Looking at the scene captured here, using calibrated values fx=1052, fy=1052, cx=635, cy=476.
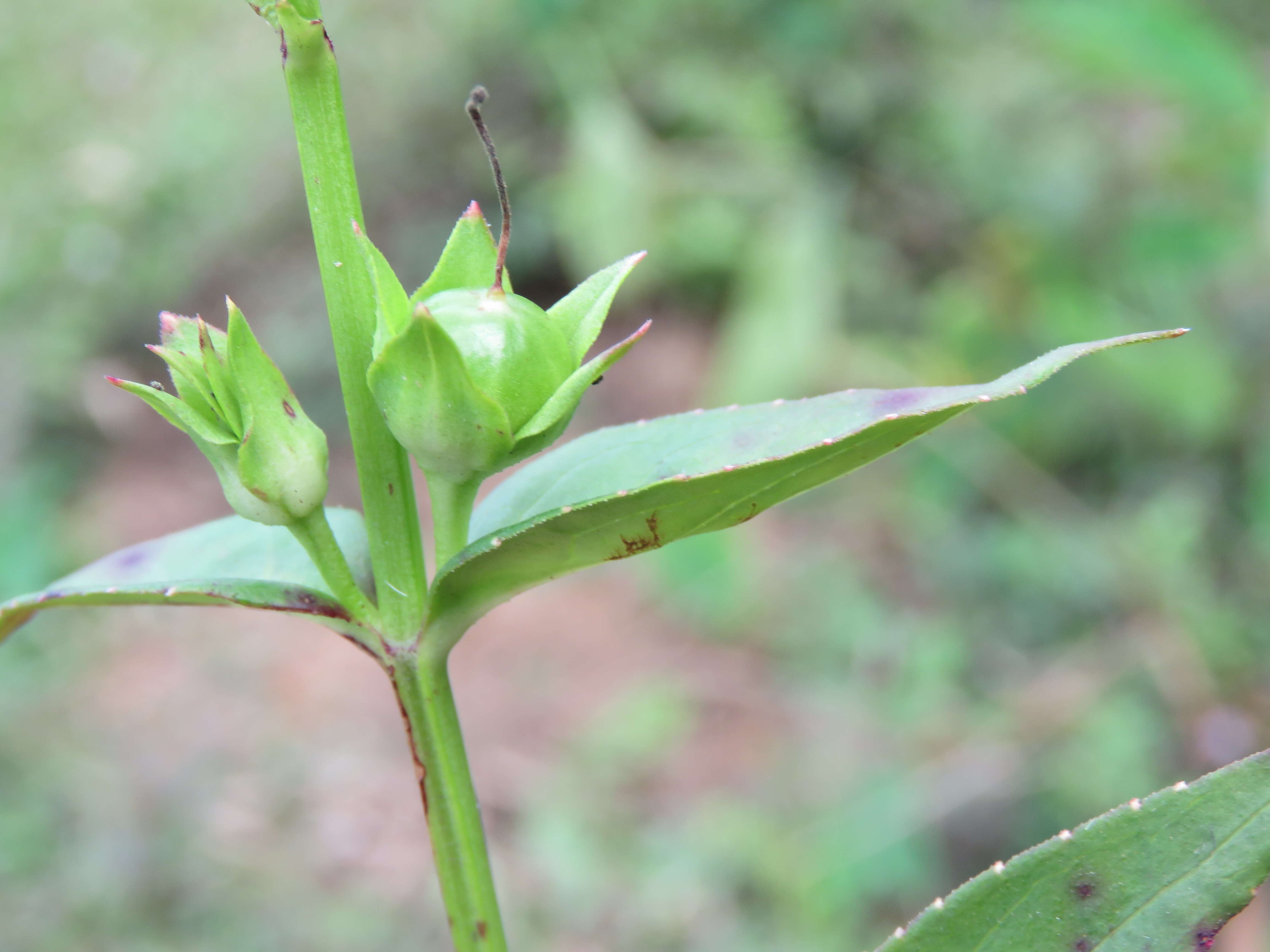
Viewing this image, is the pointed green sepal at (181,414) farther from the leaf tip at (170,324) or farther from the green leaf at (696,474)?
the green leaf at (696,474)

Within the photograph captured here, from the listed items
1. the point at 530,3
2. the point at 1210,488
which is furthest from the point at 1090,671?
the point at 530,3

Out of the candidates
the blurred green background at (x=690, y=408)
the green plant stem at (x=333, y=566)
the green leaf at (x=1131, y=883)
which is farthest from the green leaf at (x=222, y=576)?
the blurred green background at (x=690, y=408)

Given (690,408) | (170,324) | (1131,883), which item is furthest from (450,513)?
(690,408)

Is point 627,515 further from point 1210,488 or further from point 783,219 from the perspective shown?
point 783,219

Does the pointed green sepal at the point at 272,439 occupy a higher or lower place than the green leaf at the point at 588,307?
lower

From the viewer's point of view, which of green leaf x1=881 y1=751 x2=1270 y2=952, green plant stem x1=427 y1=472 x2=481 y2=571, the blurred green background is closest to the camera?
green leaf x1=881 y1=751 x2=1270 y2=952

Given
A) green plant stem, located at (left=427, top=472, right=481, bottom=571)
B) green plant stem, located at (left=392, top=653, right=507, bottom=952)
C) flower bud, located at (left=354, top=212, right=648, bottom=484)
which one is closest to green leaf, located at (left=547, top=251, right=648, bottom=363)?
flower bud, located at (left=354, top=212, right=648, bottom=484)

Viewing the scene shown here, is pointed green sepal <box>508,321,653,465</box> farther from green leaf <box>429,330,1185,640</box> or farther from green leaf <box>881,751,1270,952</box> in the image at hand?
green leaf <box>881,751,1270,952</box>
